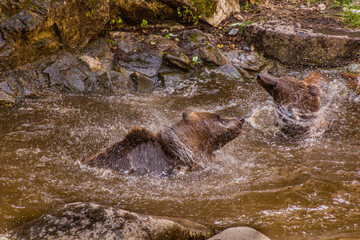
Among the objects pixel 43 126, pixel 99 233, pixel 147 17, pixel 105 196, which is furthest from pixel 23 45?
pixel 99 233

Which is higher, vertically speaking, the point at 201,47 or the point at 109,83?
the point at 201,47

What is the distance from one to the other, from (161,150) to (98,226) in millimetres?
1686

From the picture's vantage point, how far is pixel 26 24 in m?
6.09

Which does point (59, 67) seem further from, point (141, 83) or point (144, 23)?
point (144, 23)

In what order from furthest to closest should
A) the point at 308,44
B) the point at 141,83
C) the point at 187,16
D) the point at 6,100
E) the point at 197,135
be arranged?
the point at 187,16, the point at 308,44, the point at 141,83, the point at 6,100, the point at 197,135

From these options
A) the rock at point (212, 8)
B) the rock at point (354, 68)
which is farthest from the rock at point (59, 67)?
the rock at point (354, 68)

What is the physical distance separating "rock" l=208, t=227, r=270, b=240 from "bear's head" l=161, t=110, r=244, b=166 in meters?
1.35

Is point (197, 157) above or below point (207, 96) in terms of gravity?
below

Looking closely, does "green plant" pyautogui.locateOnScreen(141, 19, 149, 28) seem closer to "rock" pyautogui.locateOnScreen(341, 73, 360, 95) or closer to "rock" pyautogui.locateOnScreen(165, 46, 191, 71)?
"rock" pyautogui.locateOnScreen(165, 46, 191, 71)

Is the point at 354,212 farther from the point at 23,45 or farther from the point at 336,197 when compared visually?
the point at 23,45

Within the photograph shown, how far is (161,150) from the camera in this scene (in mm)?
4504

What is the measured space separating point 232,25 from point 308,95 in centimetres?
344

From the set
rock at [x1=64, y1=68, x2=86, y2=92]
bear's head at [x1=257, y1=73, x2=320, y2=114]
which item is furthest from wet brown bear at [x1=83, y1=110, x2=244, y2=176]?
rock at [x1=64, y1=68, x2=86, y2=92]

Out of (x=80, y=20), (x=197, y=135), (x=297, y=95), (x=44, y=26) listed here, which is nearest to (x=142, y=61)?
(x=80, y=20)
